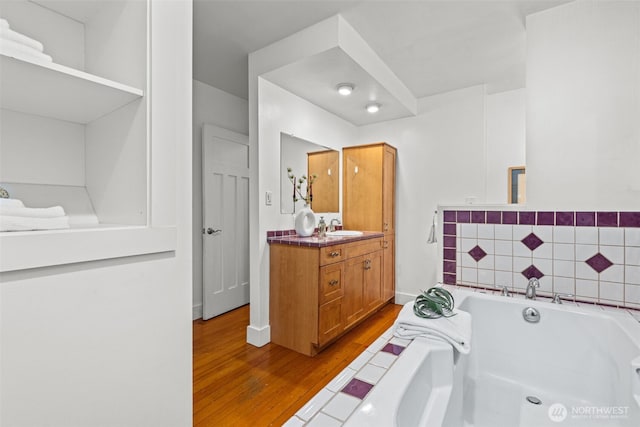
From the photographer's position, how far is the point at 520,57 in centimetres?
261

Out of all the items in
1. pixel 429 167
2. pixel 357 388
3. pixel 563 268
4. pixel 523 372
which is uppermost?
pixel 429 167

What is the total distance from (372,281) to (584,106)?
2.09m

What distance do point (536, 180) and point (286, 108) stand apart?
2.01 m

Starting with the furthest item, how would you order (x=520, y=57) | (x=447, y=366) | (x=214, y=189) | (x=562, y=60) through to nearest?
(x=214, y=189) → (x=520, y=57) → (x=562, y=60) → (x=447, y=366)

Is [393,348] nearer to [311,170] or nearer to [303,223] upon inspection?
[303,223]

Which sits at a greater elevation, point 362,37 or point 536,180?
point 362,37

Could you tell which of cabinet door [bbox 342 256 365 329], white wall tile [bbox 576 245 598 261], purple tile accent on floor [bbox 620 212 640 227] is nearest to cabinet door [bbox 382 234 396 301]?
cabinet door [bbox 342 256 365 329]

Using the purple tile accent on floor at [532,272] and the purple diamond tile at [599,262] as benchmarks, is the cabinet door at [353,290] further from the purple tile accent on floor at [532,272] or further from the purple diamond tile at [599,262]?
the purple diamond tile at [599,262]

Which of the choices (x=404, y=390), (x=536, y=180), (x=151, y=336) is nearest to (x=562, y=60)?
(x=536, y=180)

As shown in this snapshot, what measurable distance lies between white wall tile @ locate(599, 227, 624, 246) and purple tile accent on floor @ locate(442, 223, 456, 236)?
768mm

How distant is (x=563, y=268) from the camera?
1791 millimetres

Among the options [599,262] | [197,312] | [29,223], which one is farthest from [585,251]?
[197,312]

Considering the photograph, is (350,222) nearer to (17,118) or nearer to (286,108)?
(286,108)

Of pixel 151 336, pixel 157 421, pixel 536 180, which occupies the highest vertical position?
pixel 536 180
